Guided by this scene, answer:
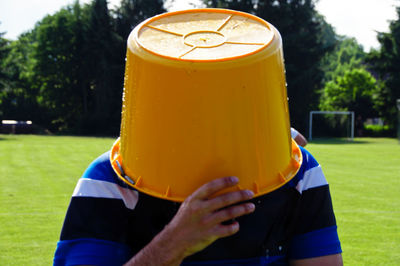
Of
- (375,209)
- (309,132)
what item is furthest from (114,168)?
(309,132)

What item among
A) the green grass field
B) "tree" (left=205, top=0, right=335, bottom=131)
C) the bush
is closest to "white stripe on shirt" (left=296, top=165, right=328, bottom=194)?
the green grass field

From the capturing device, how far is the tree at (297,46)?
152 ft

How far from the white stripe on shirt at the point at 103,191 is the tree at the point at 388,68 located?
171ft

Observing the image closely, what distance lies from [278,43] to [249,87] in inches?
7.3

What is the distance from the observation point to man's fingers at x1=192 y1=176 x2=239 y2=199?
1.51 meters

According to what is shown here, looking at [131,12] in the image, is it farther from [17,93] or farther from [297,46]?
[17,93]

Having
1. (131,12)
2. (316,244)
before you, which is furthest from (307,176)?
(131,12)

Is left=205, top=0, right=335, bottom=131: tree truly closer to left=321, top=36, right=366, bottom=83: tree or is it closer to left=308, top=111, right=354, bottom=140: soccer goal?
left=308, top=111, right=354, bottom=140: soccer goal

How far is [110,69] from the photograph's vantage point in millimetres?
48219

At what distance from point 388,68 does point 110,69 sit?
2756cm

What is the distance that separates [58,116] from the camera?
57.3 m

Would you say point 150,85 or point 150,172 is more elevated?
point 150,85

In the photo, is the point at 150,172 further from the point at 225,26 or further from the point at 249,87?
the point at 225,26

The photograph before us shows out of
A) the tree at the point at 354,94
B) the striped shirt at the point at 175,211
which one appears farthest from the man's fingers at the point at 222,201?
the tree at the point at 354,94
